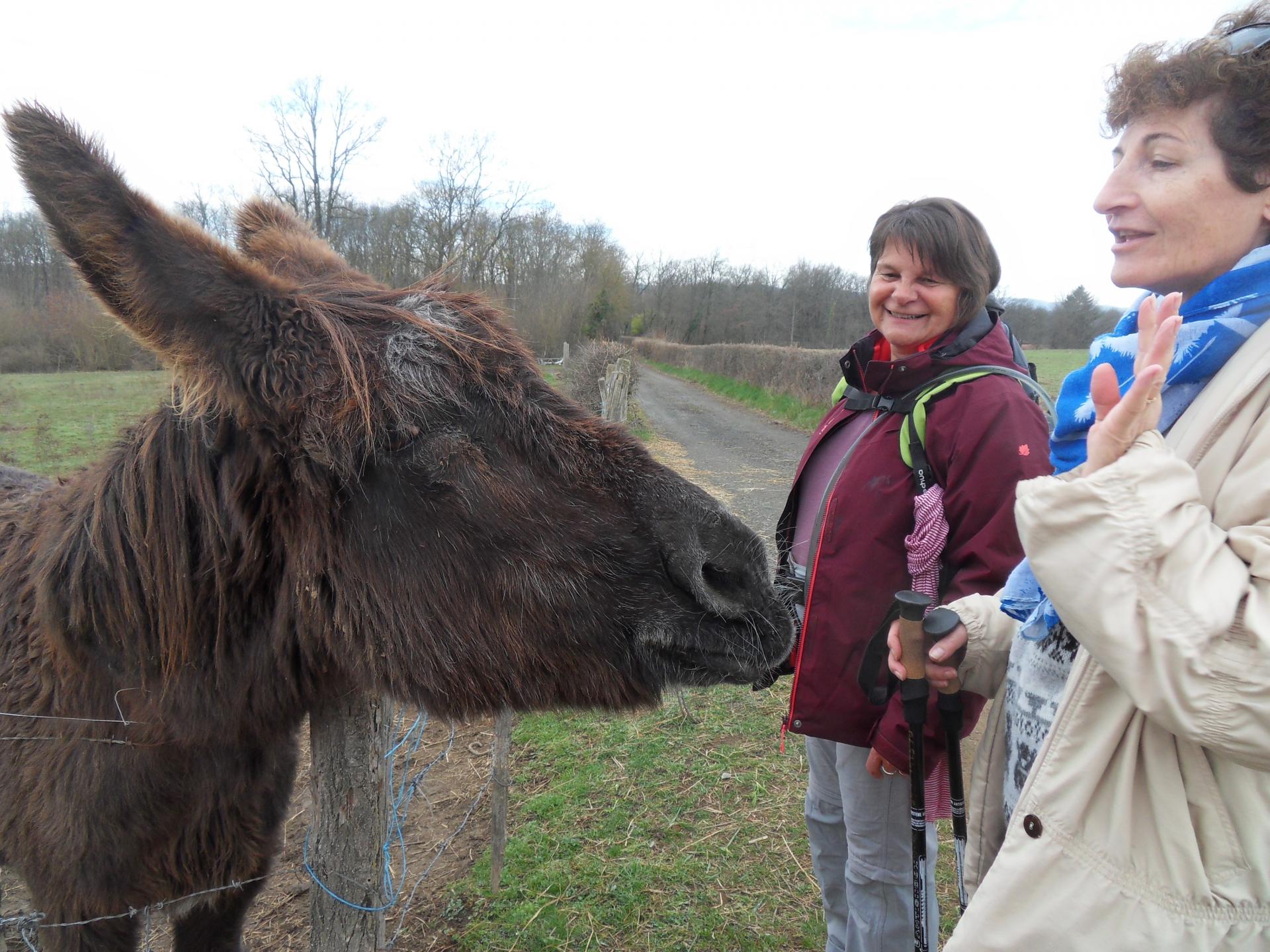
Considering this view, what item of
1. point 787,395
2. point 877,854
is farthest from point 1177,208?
point 787,395

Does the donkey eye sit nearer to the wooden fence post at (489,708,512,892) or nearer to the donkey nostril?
the donkey nostril

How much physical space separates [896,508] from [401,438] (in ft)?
5.11

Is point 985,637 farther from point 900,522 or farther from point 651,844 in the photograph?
point 651,844

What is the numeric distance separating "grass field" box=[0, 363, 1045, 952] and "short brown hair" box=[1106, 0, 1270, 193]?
2640mm

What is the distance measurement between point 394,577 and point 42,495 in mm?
1853

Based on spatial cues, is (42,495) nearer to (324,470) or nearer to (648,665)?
(324,470)

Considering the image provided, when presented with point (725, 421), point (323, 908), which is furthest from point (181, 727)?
point (725, 421)

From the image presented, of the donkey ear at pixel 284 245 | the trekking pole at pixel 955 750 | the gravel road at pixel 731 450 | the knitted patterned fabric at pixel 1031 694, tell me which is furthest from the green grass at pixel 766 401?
the knitted patterned fabric at pixel 1031 694

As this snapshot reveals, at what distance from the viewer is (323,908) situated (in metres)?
2.64

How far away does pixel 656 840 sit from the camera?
424 centimetres

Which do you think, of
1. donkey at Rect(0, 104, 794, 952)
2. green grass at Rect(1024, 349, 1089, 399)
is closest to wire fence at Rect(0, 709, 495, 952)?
donkey at Rect(0, 104, 794, 952)

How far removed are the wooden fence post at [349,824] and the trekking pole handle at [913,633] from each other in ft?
6.38

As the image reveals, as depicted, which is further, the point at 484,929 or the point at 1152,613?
the point at 484,929

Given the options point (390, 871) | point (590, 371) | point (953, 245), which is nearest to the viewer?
point (953, 245)
